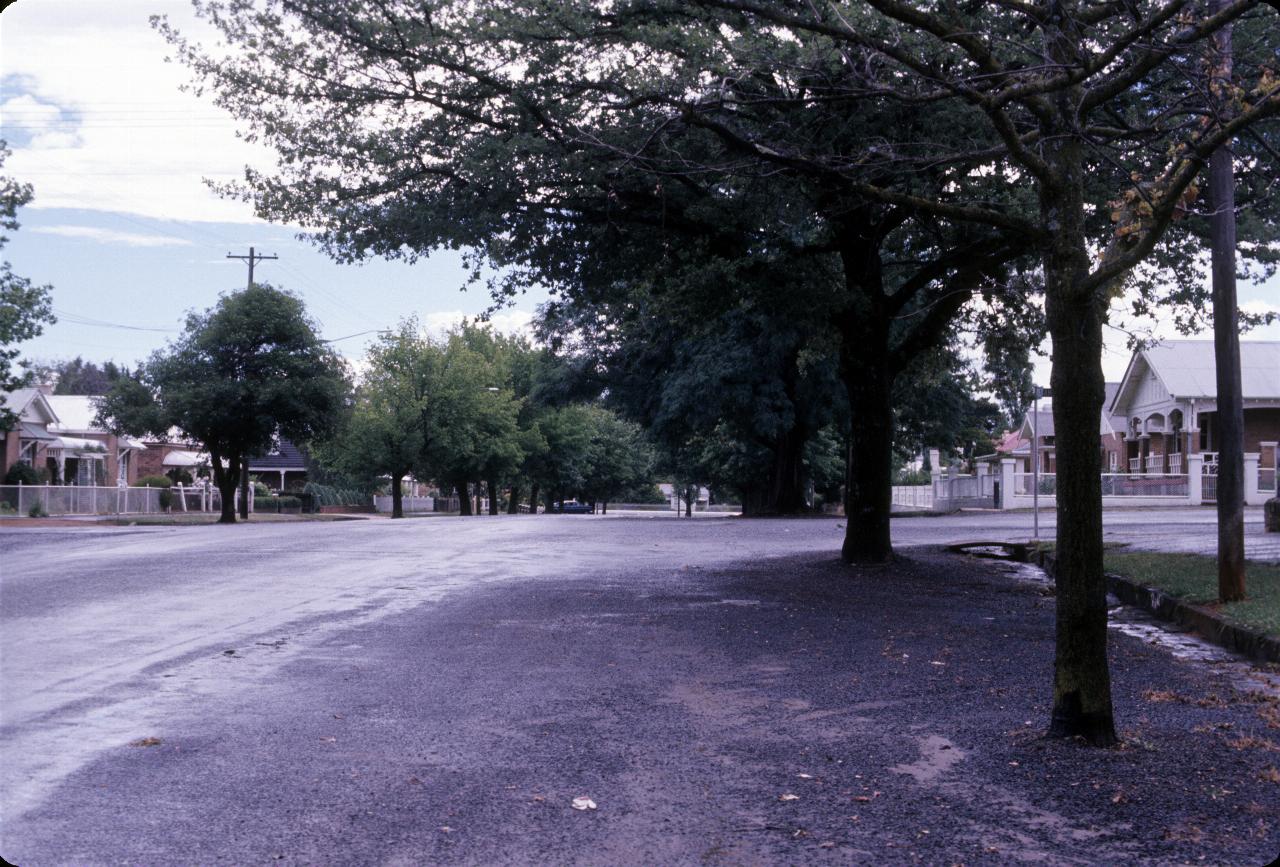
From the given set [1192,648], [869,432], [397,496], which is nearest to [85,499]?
[397,496]

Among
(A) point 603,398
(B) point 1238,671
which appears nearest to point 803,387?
(A) point 603,398

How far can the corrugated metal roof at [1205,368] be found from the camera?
44.0 meters

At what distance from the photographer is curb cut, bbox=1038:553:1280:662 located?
923 centimetres

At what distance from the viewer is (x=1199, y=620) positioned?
36.6 ft

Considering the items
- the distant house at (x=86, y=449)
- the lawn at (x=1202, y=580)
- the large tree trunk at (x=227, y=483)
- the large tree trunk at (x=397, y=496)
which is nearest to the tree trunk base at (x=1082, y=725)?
the lawn at (x=1202, y=580)

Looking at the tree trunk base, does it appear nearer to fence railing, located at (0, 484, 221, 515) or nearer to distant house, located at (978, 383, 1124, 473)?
fence railing, located at (0, 484, 221, 515)

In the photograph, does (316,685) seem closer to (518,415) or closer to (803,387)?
(803,387)

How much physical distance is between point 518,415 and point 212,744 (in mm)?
71037

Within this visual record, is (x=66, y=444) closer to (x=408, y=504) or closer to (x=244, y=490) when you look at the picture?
(x=244, y=490)

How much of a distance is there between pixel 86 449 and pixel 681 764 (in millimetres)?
58660

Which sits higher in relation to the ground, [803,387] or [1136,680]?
[803,387]

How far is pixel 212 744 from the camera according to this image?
6195mm

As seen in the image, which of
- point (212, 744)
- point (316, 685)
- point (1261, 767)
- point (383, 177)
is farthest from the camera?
point (383, 177)

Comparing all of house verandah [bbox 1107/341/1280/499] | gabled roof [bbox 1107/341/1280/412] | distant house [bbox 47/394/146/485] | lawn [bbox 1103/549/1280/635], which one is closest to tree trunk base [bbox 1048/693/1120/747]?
lawn [bbox 1103/549/1280/635]
